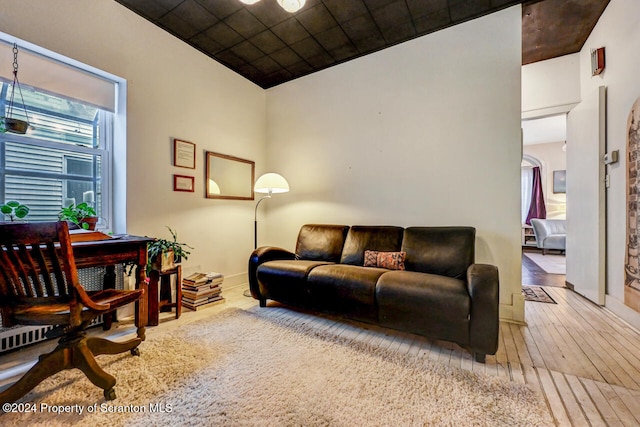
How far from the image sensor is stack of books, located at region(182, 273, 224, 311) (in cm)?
264

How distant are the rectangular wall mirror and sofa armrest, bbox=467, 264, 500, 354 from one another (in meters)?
2.81

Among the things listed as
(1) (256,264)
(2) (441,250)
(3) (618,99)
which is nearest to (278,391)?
(1) (256,264)

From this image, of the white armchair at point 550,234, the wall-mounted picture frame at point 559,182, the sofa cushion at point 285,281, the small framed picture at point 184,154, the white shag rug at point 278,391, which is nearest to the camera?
the white shag rug at point 278,391

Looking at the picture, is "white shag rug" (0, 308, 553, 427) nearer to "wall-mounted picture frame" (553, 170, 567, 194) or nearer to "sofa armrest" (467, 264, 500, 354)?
"sofa armrest" (467, 264, 500, 354)

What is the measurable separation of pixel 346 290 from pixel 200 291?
151cm

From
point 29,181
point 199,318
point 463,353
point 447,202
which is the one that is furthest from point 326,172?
point 29,181

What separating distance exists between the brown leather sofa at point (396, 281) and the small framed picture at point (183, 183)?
3.56 ft

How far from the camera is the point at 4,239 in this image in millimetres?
1248

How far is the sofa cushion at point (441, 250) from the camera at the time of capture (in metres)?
2.26

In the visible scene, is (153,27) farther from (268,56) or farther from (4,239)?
(4,239)

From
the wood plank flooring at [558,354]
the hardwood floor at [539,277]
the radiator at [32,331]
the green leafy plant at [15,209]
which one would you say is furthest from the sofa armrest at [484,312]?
the green leafy plant at [15,209]

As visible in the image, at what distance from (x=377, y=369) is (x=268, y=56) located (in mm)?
3387

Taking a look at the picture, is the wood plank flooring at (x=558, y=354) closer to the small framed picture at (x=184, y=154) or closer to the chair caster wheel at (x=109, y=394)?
the chair caster wheel at (x=109, y=394)

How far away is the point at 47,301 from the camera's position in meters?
1.36
